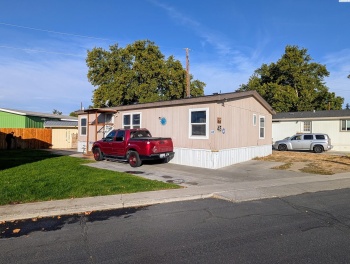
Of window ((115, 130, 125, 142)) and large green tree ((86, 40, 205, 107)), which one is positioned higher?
large green tree ((86, 40, 205, 107))

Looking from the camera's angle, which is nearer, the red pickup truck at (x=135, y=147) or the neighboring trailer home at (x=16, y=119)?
the red pickup truck at (x=135, y=147)

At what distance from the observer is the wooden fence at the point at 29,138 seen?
2691 centimetres

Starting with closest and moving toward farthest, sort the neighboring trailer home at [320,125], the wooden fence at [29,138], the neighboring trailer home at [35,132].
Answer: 1. the neighboring trailer home at [320,125]
2. the wooden fence at [29,138]
3. the neighboring trailer home at [35,132]

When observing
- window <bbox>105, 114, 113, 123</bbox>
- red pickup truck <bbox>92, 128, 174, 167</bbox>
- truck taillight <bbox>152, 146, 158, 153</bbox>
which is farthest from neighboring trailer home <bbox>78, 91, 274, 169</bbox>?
truck taillight <bbox>152, 146, 158, 153</bbox>

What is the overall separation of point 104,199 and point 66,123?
28.2m

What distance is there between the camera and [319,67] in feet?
148

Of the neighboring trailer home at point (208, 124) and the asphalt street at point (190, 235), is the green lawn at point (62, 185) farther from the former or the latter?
the neighboring trailer home at point (208, 124)

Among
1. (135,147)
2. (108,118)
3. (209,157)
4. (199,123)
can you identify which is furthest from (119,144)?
(108,118)

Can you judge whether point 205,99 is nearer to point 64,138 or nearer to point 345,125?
point 345,125

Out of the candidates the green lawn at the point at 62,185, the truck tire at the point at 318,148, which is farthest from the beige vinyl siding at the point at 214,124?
the truck tire at the point at 318,148

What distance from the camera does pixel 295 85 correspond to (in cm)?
4372

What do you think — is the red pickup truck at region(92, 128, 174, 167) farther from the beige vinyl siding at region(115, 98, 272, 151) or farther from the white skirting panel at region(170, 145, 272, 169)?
the beige vinyl siding at region(115, 98, 272, 151)

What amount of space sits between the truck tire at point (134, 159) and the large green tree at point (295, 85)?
3186 cm

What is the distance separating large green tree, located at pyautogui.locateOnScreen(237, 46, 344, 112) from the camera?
4125cm
